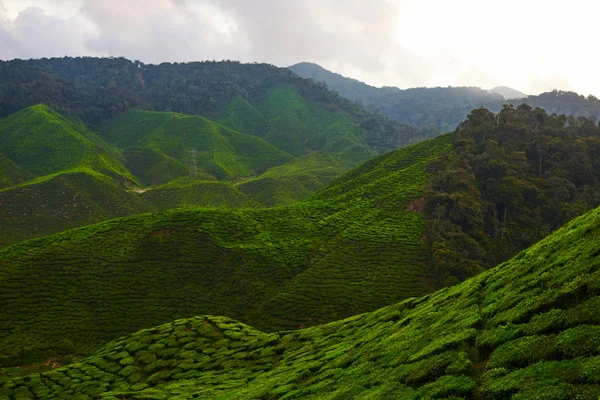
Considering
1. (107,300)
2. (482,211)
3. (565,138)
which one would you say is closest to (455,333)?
(107,300)

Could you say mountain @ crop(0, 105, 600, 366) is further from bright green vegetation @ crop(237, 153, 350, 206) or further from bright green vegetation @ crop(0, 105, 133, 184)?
bright green vegetation @ crop(0, 105, 133, 184)

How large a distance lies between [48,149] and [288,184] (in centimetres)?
9654

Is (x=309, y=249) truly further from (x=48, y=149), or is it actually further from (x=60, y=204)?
(x=48, y=149)

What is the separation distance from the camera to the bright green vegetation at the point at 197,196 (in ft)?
434

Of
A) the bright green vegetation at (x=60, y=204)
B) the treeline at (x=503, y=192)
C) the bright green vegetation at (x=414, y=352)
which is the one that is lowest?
the bright green vegetation at (x=414, y=352)

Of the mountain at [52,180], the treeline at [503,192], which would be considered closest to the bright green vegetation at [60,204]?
the mountain at [52,180]

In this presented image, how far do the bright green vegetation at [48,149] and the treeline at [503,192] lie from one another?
380 feet

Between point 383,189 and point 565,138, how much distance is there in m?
43.5

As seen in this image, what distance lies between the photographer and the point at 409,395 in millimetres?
16906

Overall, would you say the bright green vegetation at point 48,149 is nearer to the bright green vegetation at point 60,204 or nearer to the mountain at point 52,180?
the mountain at point 52,180

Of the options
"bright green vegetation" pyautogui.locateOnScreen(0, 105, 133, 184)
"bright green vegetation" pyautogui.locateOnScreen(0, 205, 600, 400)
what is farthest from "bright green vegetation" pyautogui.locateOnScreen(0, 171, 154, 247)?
"bright green vegetation" pyautogui.locateOnScreen(0, 205, 600, 400)

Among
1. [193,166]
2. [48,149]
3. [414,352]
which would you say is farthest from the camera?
[193,166]

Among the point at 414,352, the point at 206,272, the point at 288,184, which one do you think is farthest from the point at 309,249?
the point at 288,184

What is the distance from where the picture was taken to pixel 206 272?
66.2 meters
